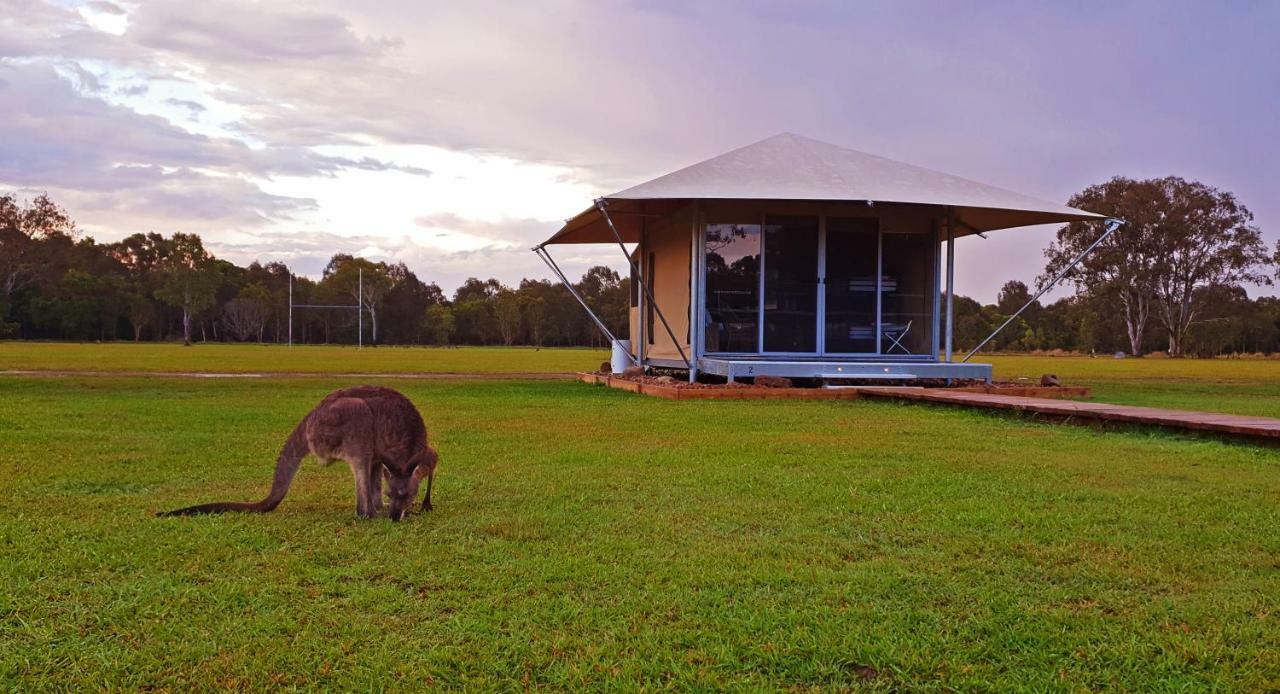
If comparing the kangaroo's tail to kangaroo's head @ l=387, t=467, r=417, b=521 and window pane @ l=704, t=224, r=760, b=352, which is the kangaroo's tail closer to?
kangaroo's head @ l=387, t=467, r=417, b=521

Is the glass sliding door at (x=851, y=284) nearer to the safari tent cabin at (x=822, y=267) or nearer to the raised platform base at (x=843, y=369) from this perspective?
the safari tent cabin at (x=822, y=267)

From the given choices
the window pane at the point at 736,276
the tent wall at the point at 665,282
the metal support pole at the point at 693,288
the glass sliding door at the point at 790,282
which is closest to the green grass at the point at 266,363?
the tent wall at the point at 665,282

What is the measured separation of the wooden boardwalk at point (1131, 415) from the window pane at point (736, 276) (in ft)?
11.3

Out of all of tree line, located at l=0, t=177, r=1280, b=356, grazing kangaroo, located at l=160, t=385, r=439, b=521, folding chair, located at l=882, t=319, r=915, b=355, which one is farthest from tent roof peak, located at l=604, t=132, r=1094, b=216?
tree line, located at l=0, t=177, r=1280, b=356

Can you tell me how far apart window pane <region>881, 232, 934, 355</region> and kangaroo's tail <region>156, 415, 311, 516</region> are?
13.1 meters

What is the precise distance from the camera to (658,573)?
4145 millimetres

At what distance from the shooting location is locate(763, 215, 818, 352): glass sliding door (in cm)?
1655

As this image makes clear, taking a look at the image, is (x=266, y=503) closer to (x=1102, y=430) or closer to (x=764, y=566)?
(x=764, y=566)

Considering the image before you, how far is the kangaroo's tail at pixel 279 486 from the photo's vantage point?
17.2ft

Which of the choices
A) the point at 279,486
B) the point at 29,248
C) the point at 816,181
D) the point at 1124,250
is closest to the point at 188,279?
the point at 29,248

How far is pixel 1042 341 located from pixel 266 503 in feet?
264

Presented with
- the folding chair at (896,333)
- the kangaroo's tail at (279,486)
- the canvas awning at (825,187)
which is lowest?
the kangaroo's tail at (279,486)

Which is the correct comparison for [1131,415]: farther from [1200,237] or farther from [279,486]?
[1200,237]

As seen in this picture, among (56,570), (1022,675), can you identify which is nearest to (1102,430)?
(1022,675)
